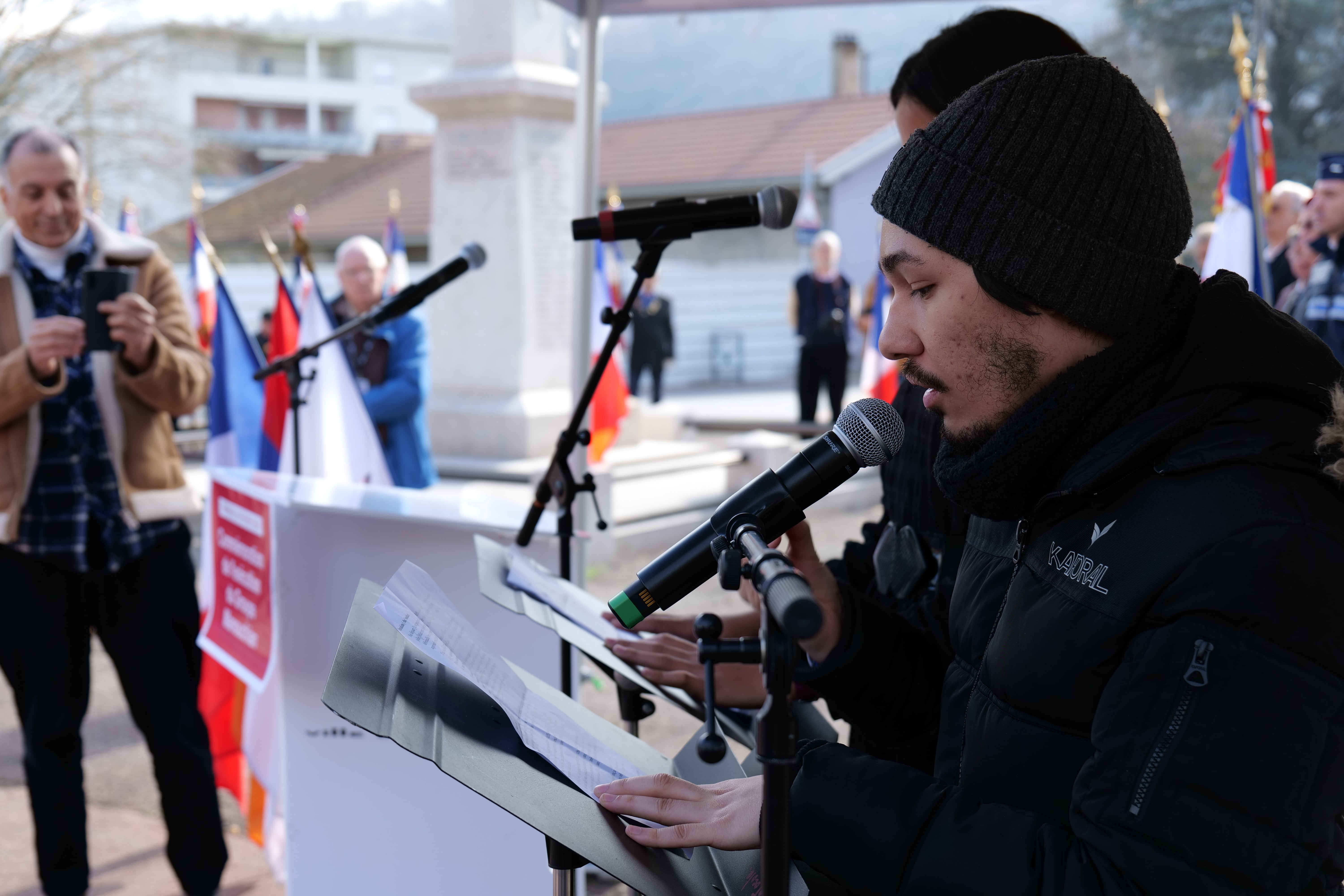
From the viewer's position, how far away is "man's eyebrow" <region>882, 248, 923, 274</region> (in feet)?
4.14

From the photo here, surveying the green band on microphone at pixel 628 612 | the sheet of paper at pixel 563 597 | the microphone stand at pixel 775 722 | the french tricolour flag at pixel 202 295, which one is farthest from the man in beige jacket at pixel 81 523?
the french tricolour flag at pixel 202 295

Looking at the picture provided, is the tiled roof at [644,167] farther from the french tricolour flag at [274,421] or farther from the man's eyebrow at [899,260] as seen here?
the man's eyebrow at [899,260]

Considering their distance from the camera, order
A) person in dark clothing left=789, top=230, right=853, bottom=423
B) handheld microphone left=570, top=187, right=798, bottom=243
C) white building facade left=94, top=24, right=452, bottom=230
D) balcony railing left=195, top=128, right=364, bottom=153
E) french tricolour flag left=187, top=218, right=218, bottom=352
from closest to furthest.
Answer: handheld microphone left=570, top=187, right=798, bottom=243
french tricolour flag left=187, top=218, right=218, bottom=352
person in dark clothing left=789, top=230, right=853, bottom=423
white building facade left=94, top=24, right=452, bottom=230
balcony railing left=195, top=128, right=364, bottom=153

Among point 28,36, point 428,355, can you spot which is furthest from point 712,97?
point 428,355

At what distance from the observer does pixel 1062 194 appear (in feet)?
3.91

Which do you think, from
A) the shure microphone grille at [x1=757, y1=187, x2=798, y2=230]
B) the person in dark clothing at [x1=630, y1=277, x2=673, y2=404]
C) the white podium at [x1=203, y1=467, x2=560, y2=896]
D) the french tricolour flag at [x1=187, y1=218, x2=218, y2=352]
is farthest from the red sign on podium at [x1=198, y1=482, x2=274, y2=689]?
the person in dark clothing at [x1=630, y1=277, x2=673, y2=404]

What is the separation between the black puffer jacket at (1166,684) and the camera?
97 cm

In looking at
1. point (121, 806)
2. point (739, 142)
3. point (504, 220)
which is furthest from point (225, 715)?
point (739, 142)

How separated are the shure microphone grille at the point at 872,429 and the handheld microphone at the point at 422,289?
1640 millimetres

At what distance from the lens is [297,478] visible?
283cm

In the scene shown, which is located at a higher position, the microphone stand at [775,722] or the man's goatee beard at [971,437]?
the man's goatee beard at [971,437]

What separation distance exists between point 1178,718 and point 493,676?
753 millimetres

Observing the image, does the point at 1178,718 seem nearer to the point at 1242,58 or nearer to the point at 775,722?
the point at 775,722

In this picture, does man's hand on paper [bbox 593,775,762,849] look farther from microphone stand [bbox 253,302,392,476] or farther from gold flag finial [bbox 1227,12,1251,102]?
gold flag finial [bbox 1227,12,1251,102]
